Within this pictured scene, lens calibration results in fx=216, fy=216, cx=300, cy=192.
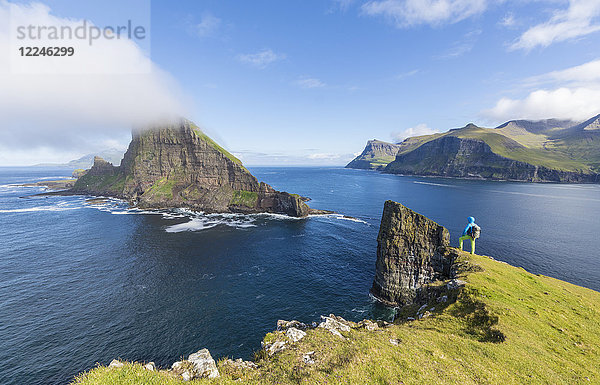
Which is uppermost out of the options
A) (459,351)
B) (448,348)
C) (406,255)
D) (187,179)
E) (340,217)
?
(187,179)

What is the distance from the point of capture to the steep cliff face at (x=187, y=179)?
11303cm

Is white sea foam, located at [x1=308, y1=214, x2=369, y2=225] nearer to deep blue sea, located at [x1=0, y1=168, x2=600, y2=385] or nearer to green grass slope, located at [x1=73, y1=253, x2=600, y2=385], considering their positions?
deep blue sea, located at [x1=0, y1=168, x2=600, y2=385]

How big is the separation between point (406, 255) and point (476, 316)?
67.1 ft

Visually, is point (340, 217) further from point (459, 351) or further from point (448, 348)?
point (459, 351)

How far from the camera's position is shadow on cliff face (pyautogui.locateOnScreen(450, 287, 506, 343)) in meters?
18.3

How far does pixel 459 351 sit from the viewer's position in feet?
53.1

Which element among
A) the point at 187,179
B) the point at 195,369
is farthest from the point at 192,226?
the point at 195,369

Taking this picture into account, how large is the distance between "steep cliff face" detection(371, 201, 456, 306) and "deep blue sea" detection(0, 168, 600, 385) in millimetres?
4109

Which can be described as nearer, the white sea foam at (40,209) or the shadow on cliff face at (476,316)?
the shadow on cliff face at (476,316)

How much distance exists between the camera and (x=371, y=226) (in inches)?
3270

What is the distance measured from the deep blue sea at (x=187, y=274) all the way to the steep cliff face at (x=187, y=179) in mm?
17058

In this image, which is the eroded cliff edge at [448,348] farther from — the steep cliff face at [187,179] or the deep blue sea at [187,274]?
the steep cliff face at [187,179]

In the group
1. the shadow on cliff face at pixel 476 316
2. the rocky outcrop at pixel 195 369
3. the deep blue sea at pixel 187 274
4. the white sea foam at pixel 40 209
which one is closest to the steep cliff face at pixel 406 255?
the deep blue sea at pixel 187 274

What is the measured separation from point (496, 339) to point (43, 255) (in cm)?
9120
